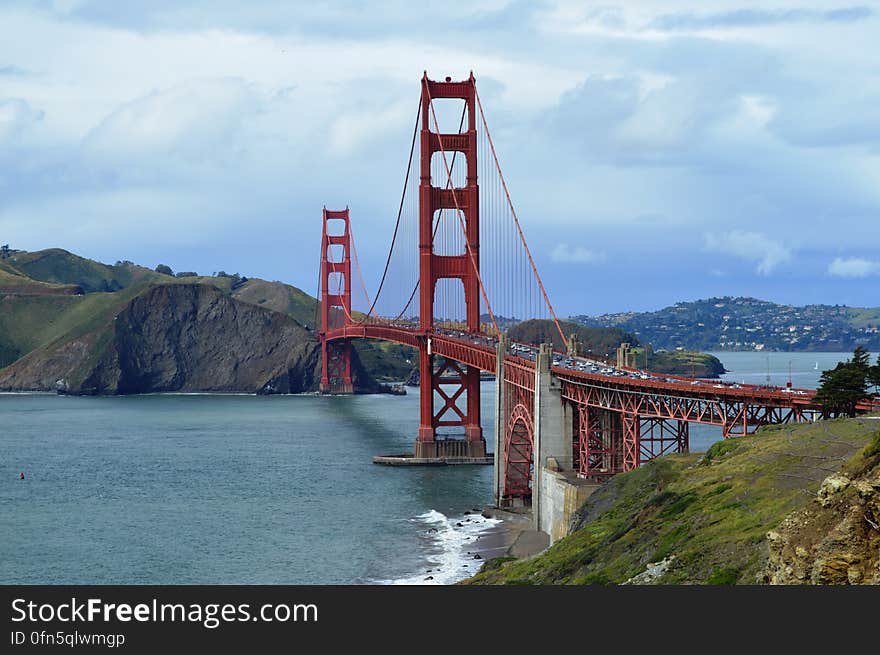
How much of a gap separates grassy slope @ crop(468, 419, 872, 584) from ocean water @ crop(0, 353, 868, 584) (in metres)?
8.88

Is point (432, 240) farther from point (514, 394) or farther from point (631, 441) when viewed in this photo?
point (631, 441)

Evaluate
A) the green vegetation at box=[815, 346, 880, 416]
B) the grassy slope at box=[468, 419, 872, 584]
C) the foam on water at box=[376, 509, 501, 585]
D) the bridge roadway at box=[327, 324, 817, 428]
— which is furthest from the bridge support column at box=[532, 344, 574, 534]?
the green vegetation at box=[815, 346, 880, 416]

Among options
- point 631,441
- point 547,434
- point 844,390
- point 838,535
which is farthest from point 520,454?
point 838,535

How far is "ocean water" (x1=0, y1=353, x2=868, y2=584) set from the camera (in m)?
52.3

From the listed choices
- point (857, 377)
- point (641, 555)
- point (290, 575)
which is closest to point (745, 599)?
point (641, 555)

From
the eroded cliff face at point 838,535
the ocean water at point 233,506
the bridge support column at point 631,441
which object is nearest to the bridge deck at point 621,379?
the bridge support column at point 631,441

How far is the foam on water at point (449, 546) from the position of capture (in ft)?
160

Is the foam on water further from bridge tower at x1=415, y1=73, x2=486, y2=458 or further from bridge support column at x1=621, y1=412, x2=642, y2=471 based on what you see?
bridge tower at x1=415, y1=73, x2=486, y2=458

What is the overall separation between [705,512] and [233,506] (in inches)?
1597

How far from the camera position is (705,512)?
33781mm

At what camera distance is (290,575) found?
5072 centimetres

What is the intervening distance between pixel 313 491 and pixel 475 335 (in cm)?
2182

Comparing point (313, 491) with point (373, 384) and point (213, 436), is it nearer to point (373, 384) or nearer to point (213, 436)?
point (213, 436)

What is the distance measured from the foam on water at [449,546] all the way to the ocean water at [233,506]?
0.29 ft
